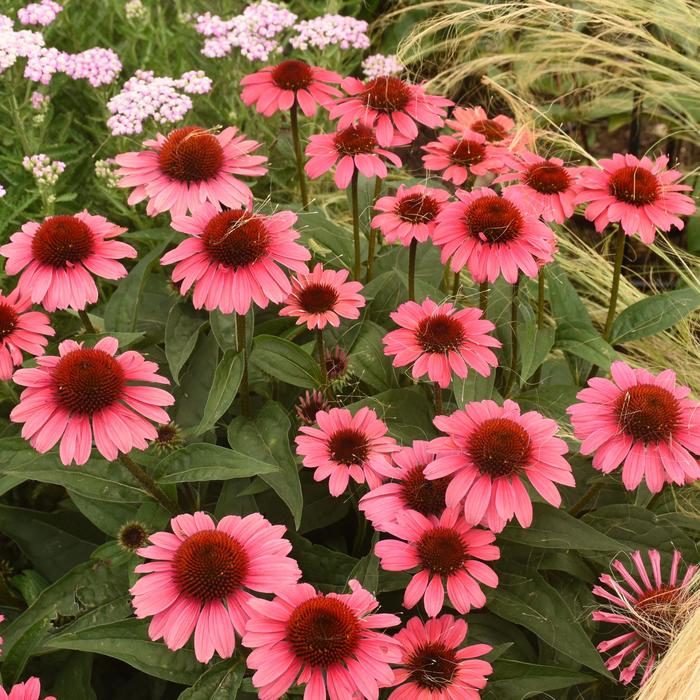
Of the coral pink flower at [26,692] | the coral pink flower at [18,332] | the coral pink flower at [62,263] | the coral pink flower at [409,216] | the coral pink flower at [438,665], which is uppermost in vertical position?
the coral pink flower at [409,216]

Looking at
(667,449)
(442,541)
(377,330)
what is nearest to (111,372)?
(442,541)

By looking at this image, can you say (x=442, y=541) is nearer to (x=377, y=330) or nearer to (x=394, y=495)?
(x=394, y=495)

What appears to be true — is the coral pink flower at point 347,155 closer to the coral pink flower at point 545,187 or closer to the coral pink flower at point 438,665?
the coral pink flower at point 545,187

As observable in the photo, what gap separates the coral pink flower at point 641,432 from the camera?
1177mm

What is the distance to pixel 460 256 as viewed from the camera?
1.38m

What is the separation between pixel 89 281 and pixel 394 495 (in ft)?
1.97

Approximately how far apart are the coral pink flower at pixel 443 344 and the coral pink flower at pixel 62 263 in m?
0.47

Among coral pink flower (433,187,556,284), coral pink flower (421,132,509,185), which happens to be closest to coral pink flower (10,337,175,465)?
coral pink flower (433,187,556,284)

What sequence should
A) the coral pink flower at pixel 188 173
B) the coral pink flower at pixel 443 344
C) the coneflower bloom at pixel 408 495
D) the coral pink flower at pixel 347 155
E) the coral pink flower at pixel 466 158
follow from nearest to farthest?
the coneflower bloom at pixel 408 495 < the coral pink flower at pixel 443 344 < the coral pink flower at pixel 188 173 < the coral pink flower at pixel 347 155 < the coral pink flower at pixel 466 158

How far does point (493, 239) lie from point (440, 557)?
0.52 m

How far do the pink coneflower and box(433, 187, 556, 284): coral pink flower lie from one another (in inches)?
21.8

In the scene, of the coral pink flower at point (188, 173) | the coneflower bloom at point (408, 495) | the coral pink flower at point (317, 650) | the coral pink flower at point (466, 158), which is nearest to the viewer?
the coral pink flower at point (317, 650)

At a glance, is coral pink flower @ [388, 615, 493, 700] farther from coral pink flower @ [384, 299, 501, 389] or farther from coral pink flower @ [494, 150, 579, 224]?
coral pink flower @ [494, 150, 579, 224]

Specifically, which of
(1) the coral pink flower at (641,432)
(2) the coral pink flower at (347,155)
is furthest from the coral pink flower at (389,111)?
(1) the coral pink flower at (641,432)
